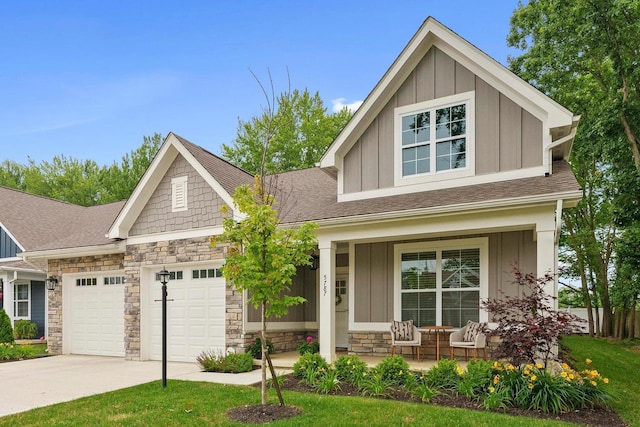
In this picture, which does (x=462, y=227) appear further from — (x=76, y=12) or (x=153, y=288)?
(x=76, y=12)

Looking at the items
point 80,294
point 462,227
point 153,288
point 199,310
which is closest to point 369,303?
point 462,227

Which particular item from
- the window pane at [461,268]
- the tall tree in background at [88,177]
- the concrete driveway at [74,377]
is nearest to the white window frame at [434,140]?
the window pane at [461,268]

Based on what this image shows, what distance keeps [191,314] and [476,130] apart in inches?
288

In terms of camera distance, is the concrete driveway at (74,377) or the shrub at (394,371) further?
the concrete driveway at (74,377)

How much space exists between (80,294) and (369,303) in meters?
8.25

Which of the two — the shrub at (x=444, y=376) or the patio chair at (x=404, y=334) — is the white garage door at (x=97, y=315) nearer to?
Answer: the patio chair at (x=404, y=334)

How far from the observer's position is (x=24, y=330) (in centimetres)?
1616

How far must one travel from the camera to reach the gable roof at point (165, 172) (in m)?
10.7

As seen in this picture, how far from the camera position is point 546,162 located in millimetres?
8258

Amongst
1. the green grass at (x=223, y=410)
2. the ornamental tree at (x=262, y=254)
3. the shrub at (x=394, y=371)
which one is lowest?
the green grass at (x=223, y=410)

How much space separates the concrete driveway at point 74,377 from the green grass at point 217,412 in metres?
0.69

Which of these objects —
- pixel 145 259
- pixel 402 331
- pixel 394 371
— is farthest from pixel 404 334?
pixel 145 259

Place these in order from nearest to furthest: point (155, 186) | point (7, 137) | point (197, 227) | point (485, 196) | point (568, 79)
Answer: point (485, 196), point (197, 227), point (155, 186), point (568, 79), point (7, 137)

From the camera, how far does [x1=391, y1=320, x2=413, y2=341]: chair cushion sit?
8938mm
